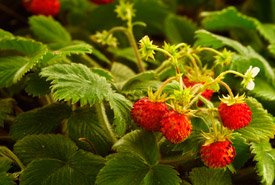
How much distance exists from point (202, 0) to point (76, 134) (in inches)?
54.4

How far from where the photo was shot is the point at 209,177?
0.94 m

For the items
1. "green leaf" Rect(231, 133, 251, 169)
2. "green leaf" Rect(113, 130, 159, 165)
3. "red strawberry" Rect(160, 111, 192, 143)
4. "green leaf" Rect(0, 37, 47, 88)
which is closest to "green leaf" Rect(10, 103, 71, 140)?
"green leaf" Rect(0, 37, 47, 88)

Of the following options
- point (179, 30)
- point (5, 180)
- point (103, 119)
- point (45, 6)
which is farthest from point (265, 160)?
point (45, 6)

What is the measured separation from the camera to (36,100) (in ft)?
4.42

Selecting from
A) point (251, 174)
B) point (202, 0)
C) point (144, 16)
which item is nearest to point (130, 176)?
point (251, 174)

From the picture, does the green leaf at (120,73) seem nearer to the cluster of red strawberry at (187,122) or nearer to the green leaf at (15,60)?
the green leaf at (15,60)

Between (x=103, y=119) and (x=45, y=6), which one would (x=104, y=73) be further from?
(x=45, y=6)

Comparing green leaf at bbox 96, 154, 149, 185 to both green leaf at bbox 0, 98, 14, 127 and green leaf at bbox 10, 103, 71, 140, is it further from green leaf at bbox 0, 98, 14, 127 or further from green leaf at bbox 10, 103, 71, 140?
green leaf at bbox 0, 98, 14, 127

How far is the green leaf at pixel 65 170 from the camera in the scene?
0.88 metres

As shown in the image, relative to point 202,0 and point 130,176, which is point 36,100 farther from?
point 202,0

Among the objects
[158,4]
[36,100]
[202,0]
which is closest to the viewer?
[36,100]

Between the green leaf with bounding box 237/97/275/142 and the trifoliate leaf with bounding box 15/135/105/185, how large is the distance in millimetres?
377

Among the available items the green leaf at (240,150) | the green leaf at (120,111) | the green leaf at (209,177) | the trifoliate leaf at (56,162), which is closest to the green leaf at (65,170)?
the trifoliate leaf at (56,162)

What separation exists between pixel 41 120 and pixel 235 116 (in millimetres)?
551
